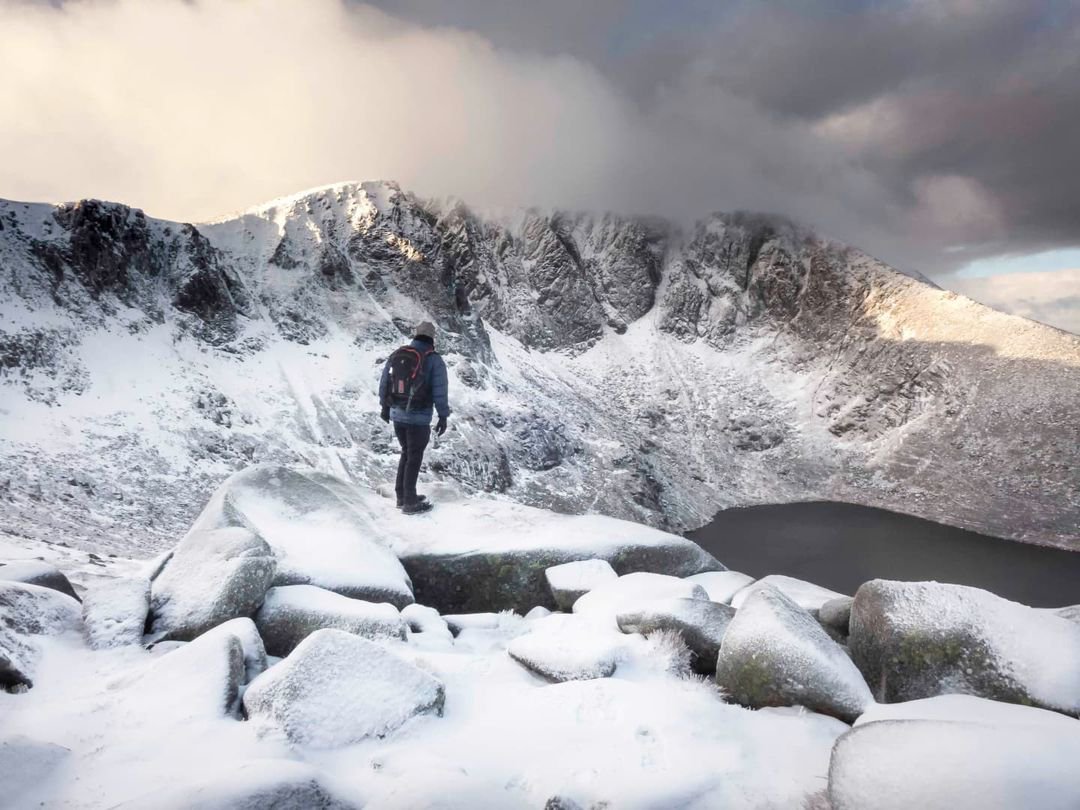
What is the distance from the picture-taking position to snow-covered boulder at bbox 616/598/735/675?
5.33 metres

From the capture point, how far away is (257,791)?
2918 mm

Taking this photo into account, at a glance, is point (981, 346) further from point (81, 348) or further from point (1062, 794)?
point (81, 348)

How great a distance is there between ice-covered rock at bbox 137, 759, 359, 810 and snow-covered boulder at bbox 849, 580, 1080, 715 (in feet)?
14.6

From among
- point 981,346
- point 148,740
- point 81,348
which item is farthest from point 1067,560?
point 81,348

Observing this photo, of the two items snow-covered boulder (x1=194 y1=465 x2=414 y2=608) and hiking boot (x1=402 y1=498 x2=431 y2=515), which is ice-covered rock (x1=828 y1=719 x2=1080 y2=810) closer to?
snow-covered boulder (x1=194 y1=465 x2=414 y2=608)

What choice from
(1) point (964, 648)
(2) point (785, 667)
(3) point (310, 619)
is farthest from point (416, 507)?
(1) point (964, 648)

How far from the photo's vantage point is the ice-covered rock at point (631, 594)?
6.34 metres

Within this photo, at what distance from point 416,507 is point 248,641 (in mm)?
5229

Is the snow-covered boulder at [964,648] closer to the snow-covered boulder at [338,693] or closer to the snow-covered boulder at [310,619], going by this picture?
the snow-covered boulder at [338,693]

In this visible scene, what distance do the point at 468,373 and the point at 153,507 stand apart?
2431cm

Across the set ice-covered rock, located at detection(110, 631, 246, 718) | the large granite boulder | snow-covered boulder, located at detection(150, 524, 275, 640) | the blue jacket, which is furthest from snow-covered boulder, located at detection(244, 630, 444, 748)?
the blue jacket

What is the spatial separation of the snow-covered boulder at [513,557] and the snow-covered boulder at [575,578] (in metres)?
0.43

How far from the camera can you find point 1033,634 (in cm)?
469

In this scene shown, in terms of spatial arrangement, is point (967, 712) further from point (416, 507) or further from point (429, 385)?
point (429, 385)
